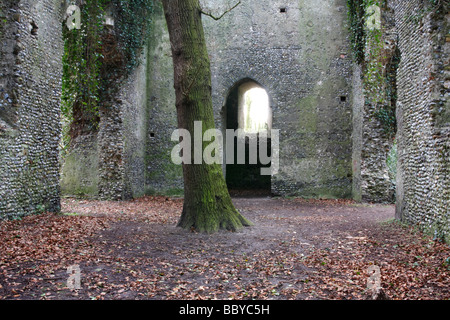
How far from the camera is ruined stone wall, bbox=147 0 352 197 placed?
12805 millimetres

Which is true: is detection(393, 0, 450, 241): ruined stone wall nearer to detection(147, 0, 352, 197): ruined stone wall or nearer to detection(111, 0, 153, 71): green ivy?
detection(147, 0, 352, 197): ruined stone wall

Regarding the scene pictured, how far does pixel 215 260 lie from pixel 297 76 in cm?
974

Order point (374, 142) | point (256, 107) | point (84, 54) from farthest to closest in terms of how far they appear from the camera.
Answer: point (256, 107), point (374, 142), point (84, 54)

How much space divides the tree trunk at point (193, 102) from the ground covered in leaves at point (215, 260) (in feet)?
1.48

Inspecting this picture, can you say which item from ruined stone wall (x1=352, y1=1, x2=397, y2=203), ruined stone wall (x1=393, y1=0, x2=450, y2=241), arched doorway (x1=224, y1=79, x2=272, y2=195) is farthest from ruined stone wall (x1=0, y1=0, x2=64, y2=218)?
arched doorway (x1=224, y1=79, x2=272, y2=195)

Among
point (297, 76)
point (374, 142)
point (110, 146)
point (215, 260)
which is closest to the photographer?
point (215, 260)

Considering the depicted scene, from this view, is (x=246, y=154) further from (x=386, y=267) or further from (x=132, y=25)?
(x=386, y=267)

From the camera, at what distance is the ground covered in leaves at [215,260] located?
11.8ft

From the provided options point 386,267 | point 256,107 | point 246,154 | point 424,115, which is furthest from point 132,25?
point 256,107

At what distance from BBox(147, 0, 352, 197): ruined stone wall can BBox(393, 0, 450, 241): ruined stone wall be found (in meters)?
4.97

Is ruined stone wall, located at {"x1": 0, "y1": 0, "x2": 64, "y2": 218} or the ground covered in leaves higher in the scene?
ruined stone wall, located at {"x1": 0, "y1": 0, "x2": 64, "y2": 218}

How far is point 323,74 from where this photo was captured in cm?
1288

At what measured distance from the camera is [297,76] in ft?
42.7

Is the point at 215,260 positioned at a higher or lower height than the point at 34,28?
lower
